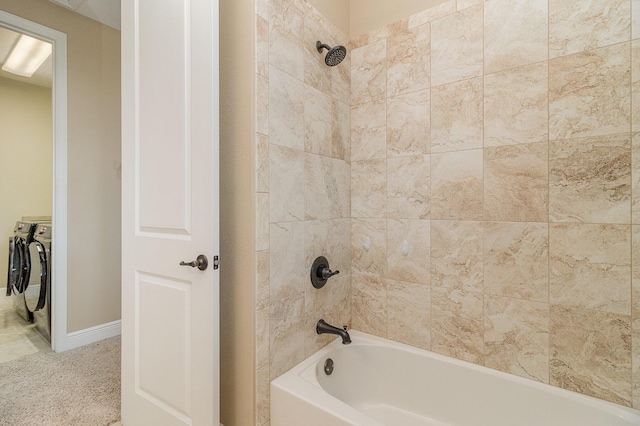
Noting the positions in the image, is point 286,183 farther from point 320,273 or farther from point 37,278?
point 37,278

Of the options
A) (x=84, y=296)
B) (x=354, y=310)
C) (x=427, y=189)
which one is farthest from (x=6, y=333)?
(x=427, y=189)

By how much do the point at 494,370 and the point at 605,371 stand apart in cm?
41

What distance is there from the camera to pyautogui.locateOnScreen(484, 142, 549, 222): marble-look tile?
1318 millimetres

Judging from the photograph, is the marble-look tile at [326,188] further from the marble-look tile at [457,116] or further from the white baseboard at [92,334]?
the white baseboard at [92,334]

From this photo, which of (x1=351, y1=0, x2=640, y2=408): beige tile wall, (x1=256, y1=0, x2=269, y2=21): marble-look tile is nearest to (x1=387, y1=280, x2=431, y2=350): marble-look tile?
(x1=351, y1=0, x2=640, y2=408): beige tile wall

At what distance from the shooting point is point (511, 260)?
4.56 feet

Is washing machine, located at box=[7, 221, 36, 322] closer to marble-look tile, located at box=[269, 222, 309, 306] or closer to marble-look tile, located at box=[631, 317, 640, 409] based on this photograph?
marble-look tile, located at box=[269, 222, 309, 306]

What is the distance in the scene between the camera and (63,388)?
6.13ft

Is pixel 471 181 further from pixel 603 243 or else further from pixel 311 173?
pixel 311 173

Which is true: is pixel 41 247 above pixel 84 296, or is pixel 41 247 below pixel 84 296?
above

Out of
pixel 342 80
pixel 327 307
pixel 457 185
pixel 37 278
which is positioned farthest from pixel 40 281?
pixel 457 185

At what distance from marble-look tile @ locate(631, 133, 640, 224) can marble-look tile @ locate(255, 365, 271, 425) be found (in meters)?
1.59

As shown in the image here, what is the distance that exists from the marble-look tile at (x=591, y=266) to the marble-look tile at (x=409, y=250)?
0.54 metres

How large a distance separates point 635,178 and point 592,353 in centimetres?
72
